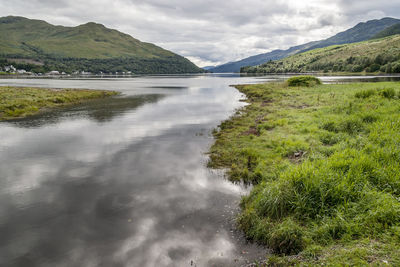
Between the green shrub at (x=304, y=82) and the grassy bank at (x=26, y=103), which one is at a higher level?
the green shrub at (x=304, y=82)

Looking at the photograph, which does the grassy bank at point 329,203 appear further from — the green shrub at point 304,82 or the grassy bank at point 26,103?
the green shrub at point 304,82

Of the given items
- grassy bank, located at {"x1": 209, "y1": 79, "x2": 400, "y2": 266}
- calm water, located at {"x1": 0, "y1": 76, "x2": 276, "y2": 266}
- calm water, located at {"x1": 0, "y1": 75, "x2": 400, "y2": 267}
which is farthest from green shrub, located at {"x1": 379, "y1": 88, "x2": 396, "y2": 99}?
calm water, located at {"x1": 0, "y1": 76, "x2": 276, "y2": 266}

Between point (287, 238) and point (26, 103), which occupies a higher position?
point (26, 103)

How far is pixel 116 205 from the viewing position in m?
12.9

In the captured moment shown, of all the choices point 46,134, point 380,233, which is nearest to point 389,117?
point 380,233

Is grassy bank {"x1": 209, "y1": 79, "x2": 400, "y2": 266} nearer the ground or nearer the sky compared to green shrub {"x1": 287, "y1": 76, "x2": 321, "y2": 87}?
nearer the ground

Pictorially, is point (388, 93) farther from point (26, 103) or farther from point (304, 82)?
point (26, 103)

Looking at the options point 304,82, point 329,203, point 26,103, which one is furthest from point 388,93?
point 26,103

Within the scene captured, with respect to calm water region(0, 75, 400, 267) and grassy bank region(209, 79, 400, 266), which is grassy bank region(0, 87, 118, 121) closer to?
calm water region(0, 75, 400, 267)

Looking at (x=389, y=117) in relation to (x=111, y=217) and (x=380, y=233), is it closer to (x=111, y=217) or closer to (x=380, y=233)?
(x=380, y=233)

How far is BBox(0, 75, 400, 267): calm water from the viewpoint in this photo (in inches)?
365

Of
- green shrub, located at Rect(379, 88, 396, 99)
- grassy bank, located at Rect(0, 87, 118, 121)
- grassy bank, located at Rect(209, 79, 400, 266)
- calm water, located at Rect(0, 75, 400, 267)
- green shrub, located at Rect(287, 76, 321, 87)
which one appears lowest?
calm water, located at Rect(0, 75, 400, 267)

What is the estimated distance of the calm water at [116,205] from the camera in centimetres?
928

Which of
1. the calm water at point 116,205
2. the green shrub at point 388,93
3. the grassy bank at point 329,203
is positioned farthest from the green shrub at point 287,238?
A: the green shrub at point 388,93
